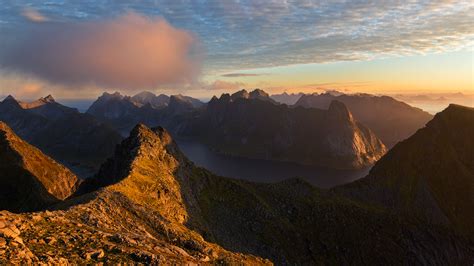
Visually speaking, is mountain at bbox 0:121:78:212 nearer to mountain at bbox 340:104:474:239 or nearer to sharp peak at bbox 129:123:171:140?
sharp peak at bbox 129:123:171:140

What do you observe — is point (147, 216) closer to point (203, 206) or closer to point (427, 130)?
point (203, 206)

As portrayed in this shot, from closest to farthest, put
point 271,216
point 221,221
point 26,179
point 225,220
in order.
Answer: point 221,221, point 225,220, point 271,216, point 26,179

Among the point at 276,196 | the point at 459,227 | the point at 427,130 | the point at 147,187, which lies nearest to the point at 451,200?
the point at 459,227

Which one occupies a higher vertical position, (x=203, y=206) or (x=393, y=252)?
(x=203, y=206)

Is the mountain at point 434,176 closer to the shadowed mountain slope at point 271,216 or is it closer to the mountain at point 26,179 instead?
the shadowed mountain slope at point 271,216

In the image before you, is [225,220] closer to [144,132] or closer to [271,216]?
[271,216]

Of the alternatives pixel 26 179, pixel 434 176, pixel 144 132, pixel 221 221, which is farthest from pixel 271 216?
pixel 434 176

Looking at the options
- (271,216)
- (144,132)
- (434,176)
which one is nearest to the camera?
A: (271,216)

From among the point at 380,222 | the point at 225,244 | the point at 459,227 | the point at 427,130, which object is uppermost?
the point at 427,130
